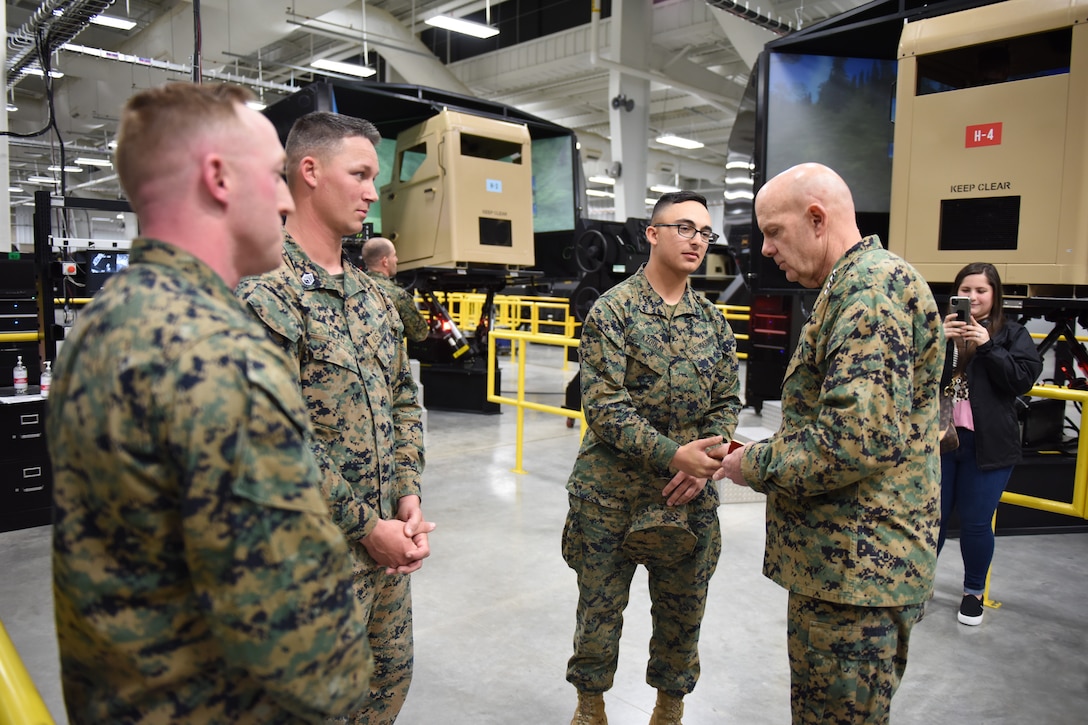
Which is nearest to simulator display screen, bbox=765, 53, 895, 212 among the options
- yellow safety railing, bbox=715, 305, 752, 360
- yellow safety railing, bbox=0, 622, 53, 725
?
yellow safety railing, bbox=715, 305, 752, 360

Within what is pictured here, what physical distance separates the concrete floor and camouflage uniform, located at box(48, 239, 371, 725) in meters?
1.73

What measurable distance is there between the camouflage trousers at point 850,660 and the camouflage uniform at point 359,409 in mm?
964

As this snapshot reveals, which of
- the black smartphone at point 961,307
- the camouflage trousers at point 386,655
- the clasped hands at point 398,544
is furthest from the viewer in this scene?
the black smartphone at point 961,307

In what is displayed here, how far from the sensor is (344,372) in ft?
5.32

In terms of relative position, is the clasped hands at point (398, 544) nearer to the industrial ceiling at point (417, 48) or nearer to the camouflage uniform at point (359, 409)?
the camouflage uniform at point (359, 409)

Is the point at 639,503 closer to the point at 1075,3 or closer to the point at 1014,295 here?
the point at 1014,295

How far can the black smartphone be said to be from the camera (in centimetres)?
269

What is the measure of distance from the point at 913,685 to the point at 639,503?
4.60ft

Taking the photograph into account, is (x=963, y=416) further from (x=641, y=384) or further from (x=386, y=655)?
(x=386, y=655)

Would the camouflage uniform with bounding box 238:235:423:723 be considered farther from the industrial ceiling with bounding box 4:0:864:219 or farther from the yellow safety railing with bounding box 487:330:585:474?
the industrial ceiling with bounding box 4:0:864:219

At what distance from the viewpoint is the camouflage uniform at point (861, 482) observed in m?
1.49

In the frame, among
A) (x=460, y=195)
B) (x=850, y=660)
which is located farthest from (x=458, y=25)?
(x=850, y=660)

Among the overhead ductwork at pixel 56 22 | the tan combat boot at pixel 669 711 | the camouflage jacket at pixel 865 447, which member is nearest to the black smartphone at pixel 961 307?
the camouflage jacket at pixel 865 447

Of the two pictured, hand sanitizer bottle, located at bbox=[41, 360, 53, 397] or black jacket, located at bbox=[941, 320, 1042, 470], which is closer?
black jacket, located at bbox=[941, 320, 1042, 470]
